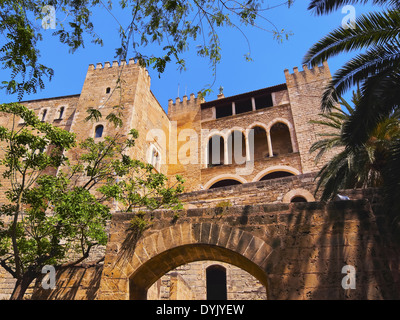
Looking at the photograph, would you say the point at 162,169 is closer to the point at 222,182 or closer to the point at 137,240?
the point at 222,182

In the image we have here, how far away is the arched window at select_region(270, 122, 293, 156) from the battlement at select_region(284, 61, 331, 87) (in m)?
3.13

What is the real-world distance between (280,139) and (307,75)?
16.0ft

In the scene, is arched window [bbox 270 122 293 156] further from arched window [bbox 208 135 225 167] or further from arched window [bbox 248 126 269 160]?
arched window [bbox 208 135 225 167]

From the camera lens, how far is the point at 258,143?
20.6 metres

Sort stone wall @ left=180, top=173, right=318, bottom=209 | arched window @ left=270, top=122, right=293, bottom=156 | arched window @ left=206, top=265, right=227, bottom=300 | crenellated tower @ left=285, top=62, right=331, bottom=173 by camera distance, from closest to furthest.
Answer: stone wall @ left=180, top=173, right=318, bottom=209, arched window @ left=206, top=265, right=227, bottom=300, crenellated tower @ left=285, top=62, right=331, bottom=173, arched window @ left=270, top=122, right=293, bottom=156

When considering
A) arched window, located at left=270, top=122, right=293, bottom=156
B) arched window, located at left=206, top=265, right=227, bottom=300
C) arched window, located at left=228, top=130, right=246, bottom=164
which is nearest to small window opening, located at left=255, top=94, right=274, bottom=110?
arched window, located at left=270, top=122, right=293, bottom=156

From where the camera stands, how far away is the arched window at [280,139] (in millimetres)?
19891

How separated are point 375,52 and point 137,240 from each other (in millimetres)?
5347

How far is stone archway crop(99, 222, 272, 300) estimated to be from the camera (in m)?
4.02

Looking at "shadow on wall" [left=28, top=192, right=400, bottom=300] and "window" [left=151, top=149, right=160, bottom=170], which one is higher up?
"window" [left=151, top=149, right=160, bottom=170]

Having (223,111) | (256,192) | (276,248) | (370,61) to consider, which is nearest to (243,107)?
(223,111)

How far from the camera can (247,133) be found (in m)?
20.0

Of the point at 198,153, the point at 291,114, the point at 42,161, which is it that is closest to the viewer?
the point at 42,161
